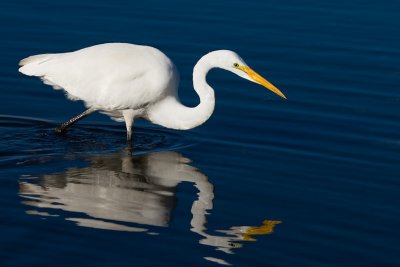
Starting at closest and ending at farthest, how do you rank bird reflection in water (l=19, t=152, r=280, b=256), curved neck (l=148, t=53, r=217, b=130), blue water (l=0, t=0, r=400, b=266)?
blue water (l=0, t=0, r=400, b=266) → bird reflection in water (l=19, t=152, r=280, b=256) → curved neck (l=148, t=53, r=217, b=130)

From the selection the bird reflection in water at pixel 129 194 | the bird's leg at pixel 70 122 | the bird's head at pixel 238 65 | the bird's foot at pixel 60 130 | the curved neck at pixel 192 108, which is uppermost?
the bird's head at pixel 238 65

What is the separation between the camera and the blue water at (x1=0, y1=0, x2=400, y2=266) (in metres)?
8.63

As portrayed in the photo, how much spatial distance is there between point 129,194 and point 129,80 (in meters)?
1.85

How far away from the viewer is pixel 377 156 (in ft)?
36.3

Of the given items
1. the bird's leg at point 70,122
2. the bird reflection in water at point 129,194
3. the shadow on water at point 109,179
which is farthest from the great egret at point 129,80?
the bird reflection in water at point 129,194

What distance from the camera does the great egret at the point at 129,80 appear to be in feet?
36.8

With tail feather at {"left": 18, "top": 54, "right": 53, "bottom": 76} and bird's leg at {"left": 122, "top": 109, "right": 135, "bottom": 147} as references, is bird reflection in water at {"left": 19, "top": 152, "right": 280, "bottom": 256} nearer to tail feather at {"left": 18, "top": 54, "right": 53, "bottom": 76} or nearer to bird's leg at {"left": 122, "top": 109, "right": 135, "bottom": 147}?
bird's leg at {"left": 122, "top": 109, "right": 135, "bottom": 147}

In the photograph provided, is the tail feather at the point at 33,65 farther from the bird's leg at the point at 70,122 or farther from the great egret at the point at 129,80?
the bird's leg at the point at 70,122

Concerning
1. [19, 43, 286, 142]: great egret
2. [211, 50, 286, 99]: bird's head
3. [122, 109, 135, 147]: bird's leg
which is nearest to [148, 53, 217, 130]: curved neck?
[19, 43, 286, 142]: great egret

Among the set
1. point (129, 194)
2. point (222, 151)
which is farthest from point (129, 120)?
point (129, 194)

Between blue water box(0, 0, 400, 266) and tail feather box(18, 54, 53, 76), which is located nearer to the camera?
blue water box(0, 0, 400, 266)

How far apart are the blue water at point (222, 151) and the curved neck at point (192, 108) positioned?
0.87 ft

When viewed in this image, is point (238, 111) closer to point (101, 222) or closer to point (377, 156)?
point (377, 156)

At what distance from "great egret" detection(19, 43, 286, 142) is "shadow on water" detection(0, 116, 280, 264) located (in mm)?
296
